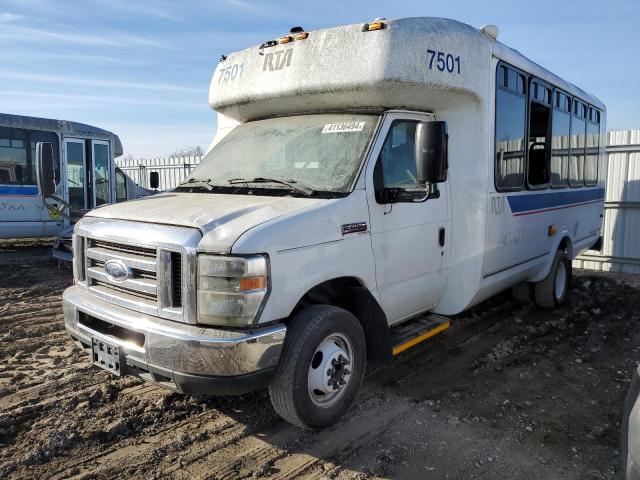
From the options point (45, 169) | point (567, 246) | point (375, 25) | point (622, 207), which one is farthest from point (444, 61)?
point (622, 207)

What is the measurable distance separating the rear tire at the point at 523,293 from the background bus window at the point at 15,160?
11006 mm

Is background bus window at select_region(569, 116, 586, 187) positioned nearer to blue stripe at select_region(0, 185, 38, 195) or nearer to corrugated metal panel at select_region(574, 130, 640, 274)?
corrugated metal panel at select_region(574, 130, 640, 274)

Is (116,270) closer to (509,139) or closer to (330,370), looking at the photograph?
(330,370)

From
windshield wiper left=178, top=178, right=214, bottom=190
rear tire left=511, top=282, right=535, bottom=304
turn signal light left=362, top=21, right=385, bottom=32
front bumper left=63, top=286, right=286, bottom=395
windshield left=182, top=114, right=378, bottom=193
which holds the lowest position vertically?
rear tire left=511, top=282, right=535, bottom=304

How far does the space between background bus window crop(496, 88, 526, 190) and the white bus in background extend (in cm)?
921

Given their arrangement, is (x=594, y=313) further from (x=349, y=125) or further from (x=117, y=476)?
(x=117, y=476)

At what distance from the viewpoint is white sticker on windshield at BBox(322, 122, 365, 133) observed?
162 inches

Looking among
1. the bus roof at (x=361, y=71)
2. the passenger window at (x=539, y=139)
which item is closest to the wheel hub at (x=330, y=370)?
the bus roof at (x=361, y=71)

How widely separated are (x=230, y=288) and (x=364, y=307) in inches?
51.2

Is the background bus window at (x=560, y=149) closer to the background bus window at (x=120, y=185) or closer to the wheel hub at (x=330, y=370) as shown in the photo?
the wheel hub at (x=330, y=370)

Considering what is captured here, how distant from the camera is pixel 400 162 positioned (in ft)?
13.9

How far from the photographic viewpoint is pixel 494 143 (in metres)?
5.05

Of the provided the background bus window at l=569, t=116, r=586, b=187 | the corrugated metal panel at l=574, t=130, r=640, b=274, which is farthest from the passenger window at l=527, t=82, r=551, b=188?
the corrugated metal panel at l=574, t=130, r=640, b=274

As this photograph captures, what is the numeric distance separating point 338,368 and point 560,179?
4.89 m
